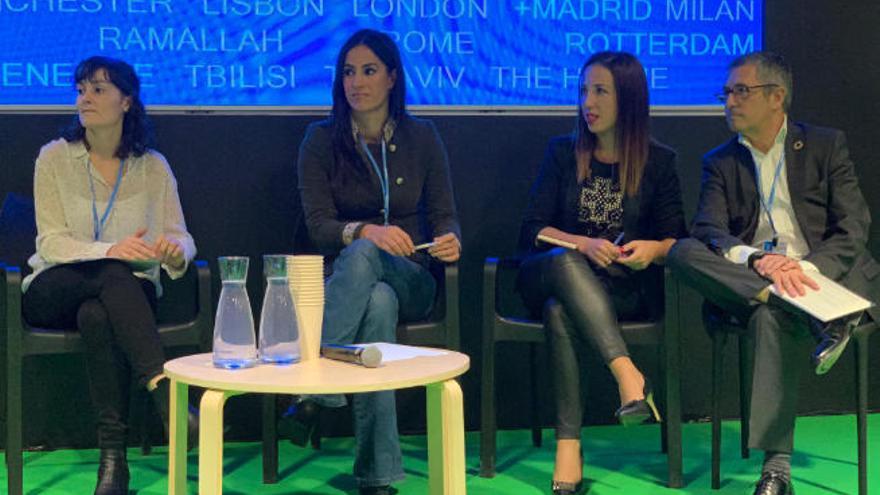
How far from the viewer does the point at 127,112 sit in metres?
3.72

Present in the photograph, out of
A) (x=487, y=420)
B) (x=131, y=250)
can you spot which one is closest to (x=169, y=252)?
(x=131, y=250)

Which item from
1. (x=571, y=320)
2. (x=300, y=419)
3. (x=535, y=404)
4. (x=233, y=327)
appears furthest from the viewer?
(x=535, y=404)

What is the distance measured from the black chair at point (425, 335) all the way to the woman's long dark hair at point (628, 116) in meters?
0.65

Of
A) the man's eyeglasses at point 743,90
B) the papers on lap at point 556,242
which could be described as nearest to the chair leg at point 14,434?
the papers on lap at point 556,242

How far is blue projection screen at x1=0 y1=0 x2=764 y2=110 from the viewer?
3.90 meters

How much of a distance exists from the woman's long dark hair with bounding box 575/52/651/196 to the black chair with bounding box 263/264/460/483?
25.5 inches

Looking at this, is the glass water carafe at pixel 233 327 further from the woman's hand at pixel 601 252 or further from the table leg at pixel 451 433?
the woman's hand at pixel 601 252

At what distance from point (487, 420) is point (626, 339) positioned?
1.74ft

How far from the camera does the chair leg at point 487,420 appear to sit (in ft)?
11.6

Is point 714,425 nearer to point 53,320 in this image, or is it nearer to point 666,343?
point 666,343

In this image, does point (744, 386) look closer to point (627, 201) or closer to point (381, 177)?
point (627, 201)

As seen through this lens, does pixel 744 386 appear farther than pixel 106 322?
Yes

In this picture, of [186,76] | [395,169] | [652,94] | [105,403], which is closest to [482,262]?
[395,169]

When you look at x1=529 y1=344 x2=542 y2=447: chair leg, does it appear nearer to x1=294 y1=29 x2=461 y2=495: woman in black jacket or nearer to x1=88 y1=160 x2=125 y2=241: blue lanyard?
x1=294 y1=29 x2=461 y2=495: woman in black jacket
